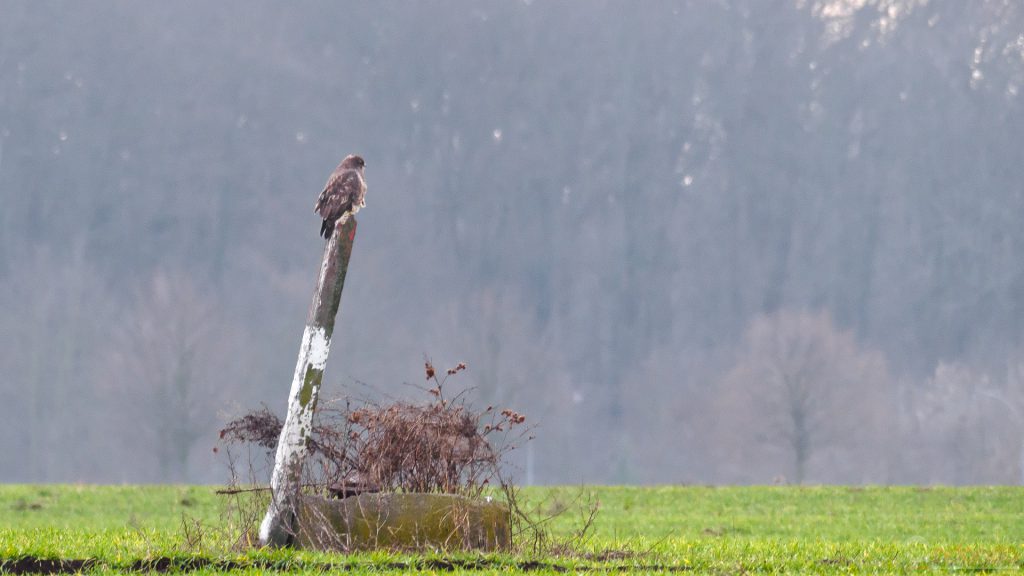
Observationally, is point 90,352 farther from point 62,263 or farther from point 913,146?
point 913,146

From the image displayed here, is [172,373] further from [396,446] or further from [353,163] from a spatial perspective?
[396,446]

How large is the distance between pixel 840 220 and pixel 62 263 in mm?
82875

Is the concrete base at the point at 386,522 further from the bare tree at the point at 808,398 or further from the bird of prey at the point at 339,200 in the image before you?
the bare tree at the point at 808,398

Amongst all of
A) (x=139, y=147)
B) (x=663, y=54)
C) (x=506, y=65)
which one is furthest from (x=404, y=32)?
(x=139, y=147)

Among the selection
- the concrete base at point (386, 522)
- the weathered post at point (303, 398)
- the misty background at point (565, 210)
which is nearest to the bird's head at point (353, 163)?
the weathered post at point (303, 398)

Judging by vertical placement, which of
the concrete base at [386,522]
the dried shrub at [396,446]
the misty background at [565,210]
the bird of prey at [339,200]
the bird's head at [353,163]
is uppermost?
the misty background at [565,210]

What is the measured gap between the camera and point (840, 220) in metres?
159

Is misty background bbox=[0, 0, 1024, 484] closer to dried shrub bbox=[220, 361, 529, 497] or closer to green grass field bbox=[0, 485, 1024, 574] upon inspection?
green grass field bbox=[0, 485, 1024, 574]

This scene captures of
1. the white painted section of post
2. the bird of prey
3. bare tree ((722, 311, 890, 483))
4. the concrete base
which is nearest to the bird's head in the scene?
the bird of prey

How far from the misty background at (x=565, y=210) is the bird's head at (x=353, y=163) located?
70.8m

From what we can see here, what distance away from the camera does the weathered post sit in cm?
1512

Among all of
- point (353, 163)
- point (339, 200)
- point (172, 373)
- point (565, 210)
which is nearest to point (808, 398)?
point (172, 373)

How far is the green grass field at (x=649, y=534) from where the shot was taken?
14109 mm

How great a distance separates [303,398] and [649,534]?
44.4 feet
